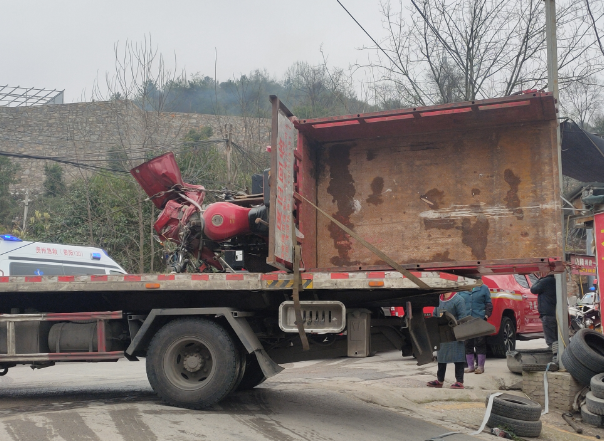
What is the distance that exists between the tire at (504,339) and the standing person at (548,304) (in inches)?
73.5

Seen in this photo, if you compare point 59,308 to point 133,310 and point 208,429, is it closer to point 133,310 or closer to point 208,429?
point 133,310

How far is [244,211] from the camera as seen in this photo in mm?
7160

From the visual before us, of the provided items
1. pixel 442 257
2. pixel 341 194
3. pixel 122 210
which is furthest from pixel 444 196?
pixel 122 210

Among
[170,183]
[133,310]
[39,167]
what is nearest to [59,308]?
[133,310]

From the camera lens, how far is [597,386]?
7500 millimetres

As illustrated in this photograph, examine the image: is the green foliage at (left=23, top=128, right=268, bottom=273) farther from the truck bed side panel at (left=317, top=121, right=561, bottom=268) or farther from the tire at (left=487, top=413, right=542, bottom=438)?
the tire at (left=487, top=413, right=542, bottom=438)

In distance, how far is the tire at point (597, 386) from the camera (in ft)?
24.4

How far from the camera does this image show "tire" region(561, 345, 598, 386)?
26.7 ft

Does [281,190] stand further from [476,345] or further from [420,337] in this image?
[476,345]

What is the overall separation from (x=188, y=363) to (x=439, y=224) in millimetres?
3013

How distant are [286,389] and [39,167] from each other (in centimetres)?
2692

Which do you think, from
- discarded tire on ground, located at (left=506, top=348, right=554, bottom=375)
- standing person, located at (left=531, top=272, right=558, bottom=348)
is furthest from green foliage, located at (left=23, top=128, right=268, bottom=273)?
discarded tire on ground, located at (left=506, top=348, right=554, bottom=375)

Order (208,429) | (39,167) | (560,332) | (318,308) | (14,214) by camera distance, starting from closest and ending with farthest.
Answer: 1. (208,429)
2. (318,308)
3. (560,332)
4. (14,214)
5. (39,167)

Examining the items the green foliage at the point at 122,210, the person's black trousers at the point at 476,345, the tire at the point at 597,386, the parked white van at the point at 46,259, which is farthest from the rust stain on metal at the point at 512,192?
the green foliage at the point at 122,210
